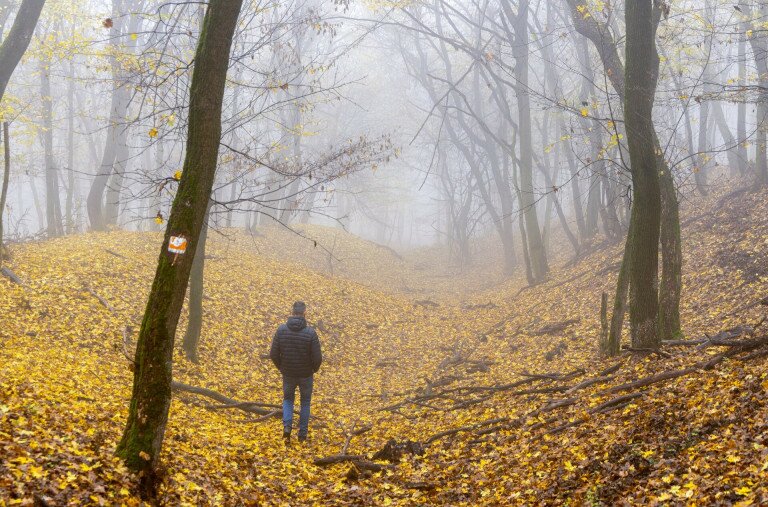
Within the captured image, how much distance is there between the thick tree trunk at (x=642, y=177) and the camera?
889 centimetres

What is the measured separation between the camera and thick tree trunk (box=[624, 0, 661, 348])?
889cm

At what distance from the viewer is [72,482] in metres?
4.84

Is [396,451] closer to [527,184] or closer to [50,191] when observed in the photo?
[527,184]

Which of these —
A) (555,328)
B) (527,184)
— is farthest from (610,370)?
(527,184)

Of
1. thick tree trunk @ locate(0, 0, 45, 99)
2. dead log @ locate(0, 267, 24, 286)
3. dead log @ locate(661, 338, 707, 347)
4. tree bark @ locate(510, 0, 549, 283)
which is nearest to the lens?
dead log @ locate(661, 338, 707, 347)

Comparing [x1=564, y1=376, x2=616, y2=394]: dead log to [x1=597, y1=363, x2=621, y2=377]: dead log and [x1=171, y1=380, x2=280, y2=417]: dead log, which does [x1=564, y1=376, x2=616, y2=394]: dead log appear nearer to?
[x1=597, y1=363, x2=621, y2=377]: dead log

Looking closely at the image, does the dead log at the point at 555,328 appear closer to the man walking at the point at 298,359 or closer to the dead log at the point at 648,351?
the dead log at the point at 648,351

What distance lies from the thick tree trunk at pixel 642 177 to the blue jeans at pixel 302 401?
5.25 meters

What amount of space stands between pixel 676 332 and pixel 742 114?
54.2 ft

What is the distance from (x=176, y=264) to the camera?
5.46 meters

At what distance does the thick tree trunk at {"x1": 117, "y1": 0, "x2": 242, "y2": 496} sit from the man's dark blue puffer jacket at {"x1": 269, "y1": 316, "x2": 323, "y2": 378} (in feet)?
11.0

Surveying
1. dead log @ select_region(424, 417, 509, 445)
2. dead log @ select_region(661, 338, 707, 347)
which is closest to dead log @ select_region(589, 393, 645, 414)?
dead log @ select_region(424, 417, 509, 445)

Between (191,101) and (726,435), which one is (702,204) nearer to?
(726,435)

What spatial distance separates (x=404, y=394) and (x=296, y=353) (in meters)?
3.38
